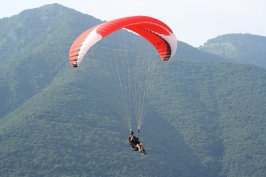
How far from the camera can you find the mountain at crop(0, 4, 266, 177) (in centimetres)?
8106

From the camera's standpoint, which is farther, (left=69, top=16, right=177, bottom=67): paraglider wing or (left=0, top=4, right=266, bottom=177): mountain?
(left=0, top=4, right=266, bottom=177): mountain

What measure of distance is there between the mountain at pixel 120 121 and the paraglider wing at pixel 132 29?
48662mm

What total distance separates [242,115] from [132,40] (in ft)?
131

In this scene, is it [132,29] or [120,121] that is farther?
[120,121]

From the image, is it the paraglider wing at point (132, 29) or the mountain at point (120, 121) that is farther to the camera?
the mountain at point (120, 121)

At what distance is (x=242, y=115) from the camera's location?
362ft

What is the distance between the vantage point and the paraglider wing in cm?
2286

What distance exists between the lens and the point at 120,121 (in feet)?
316

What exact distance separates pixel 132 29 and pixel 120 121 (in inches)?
2764

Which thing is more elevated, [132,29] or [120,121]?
[132,29]

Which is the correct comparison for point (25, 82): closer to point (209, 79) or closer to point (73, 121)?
point (73, 121)

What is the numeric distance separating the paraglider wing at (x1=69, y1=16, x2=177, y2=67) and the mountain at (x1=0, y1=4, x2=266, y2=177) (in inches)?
1916

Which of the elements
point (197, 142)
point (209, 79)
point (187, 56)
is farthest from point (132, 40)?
point (197, 142)

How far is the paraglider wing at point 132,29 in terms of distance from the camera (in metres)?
22.9
